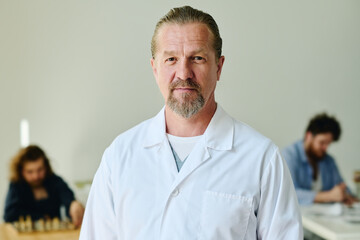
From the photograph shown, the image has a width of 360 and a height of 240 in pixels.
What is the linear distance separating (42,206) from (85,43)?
1.18 metres

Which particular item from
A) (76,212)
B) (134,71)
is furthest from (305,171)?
(76,212)

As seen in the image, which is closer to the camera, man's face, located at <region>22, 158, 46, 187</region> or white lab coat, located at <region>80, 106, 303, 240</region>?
white lab coat, located at <region>80, 106, 303, 240</region>

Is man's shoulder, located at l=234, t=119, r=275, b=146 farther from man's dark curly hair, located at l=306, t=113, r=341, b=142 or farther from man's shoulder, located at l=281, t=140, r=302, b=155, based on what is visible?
man's dark curly hair, located at l=306, t=113, r=341, b=142

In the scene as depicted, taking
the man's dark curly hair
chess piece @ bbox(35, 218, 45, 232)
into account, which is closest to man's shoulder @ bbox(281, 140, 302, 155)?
the man's dark curly hair

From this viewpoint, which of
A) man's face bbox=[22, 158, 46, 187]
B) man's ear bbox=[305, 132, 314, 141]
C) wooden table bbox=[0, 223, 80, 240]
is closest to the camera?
wooden table bbox=[0, 223, 80, 240]

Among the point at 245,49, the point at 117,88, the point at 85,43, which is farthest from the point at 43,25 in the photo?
the point at 245,49

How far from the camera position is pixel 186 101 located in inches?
48.3

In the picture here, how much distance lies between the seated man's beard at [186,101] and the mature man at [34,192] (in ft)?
7.89

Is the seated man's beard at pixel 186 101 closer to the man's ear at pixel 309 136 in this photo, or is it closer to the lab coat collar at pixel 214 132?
the lab coat collar at pixel 214 132

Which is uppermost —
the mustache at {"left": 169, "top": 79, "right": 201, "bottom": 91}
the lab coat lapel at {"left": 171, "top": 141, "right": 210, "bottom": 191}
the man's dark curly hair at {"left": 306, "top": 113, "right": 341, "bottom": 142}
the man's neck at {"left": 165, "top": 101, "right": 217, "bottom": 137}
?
the mustache at {"left": 169, "top": 79, "right": 201, "bottom": 91}

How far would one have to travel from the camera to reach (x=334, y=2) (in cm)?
432

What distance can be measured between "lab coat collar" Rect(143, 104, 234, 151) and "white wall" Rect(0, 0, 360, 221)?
2415 mm

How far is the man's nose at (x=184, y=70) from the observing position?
3.94 ft

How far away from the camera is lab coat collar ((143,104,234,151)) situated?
1292mm
